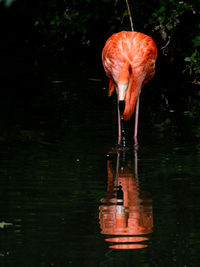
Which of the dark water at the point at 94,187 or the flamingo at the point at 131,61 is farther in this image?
the flamingo at the point at 131,61

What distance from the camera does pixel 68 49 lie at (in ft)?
58.4

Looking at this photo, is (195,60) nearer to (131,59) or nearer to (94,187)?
(131,59)

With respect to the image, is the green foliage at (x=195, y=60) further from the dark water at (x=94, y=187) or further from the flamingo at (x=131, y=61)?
the flamingo at (x=131, y=61)

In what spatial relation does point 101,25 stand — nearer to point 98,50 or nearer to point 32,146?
point 98,50

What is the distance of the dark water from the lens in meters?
4.90

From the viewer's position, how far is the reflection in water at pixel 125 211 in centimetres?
513

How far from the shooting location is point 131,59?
8.90m

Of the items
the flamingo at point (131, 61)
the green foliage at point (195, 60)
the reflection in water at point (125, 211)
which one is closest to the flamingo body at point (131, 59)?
the flamingo at point (131, 61)

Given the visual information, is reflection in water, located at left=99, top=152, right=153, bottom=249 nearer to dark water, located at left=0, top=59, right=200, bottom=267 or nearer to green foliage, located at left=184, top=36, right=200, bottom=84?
dark water, located at left=0, top=59, right=200, bottom=267

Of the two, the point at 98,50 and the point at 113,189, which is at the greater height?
the point at 98,50

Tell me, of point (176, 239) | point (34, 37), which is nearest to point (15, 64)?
point (34, 37)

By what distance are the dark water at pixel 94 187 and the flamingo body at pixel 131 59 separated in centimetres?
54

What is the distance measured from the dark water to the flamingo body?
54cm

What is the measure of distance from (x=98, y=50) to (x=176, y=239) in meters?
12.6
